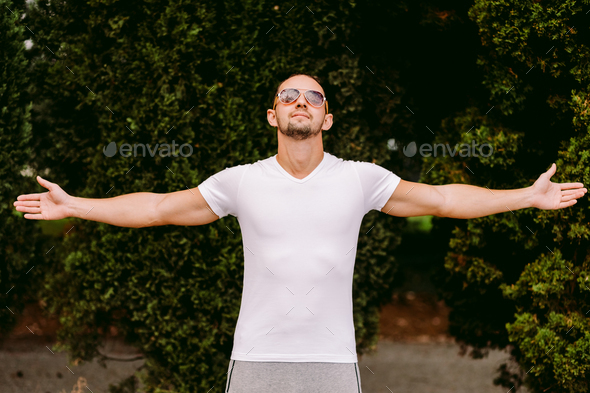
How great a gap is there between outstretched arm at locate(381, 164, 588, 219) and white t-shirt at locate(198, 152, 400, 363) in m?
0.35

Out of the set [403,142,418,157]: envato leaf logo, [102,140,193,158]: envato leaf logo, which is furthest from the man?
[403,142,418,157]: envato leaf logo

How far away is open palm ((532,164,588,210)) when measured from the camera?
2931 mm

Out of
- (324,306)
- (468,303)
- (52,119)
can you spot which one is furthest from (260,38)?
(468,303)

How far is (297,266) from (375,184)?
2.28ft

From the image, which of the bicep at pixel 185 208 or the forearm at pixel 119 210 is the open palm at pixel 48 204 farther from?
the bicep at pixel 185 208

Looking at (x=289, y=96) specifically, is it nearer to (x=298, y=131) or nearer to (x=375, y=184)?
(x=298, y=131)

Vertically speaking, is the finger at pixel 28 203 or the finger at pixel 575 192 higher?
the finger at pixel 575 192

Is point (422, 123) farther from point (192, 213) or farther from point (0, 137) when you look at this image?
point (0, 137)

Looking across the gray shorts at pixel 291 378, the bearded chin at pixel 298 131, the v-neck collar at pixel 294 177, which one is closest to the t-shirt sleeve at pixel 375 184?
the v-neck collar at pixel 294 177

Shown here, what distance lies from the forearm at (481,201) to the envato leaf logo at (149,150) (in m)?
2.25

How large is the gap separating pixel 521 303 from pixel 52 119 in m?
4.54

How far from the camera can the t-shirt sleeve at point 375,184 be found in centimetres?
284

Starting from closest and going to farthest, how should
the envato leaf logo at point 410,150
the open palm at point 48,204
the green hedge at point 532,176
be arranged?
the open palm at point 48,204
the green hedge at point 532,176
the envato leaf logo at point 410,150

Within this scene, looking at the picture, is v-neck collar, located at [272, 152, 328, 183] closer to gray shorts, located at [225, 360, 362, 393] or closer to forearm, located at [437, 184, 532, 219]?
forearm, located at [437, 184, 532, 219]
